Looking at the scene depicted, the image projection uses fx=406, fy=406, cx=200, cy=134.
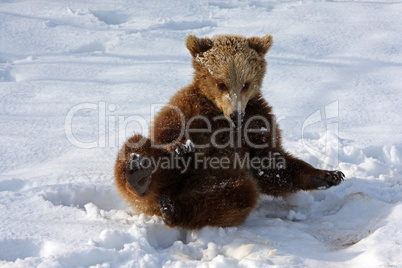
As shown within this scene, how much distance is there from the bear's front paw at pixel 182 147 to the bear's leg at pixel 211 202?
0.33 metres

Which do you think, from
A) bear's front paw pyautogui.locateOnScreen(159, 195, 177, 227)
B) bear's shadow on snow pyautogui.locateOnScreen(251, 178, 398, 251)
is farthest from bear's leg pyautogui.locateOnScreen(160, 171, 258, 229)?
bear's shadow on snow pyautogui.locateOnScreen(251, 178, 398, 251)

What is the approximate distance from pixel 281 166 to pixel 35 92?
3562 mm

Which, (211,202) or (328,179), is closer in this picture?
(211,202)

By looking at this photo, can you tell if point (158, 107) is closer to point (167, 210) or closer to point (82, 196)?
point (82, 196)

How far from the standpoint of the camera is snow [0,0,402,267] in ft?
8.85

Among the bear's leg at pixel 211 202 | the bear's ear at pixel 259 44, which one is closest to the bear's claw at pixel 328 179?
the bear's leg at pixel 211 202

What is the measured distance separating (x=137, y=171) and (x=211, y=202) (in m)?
0.61

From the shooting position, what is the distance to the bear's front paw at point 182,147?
3.07 meters

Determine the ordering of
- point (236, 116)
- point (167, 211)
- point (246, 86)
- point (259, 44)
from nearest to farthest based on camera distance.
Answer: point (167, 211), point (236, 116), point (246, 86), point (259, 44)

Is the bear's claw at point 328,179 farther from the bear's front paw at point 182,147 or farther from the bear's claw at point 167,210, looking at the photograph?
the bear's claw at point 167,210

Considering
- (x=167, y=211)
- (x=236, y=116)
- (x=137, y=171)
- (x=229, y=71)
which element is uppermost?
(x=229, y=71)

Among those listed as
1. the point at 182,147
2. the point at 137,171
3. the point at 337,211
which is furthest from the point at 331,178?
the point at 137,171

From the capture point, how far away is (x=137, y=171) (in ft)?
9.60

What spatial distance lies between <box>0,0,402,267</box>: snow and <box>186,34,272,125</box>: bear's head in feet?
3.22
